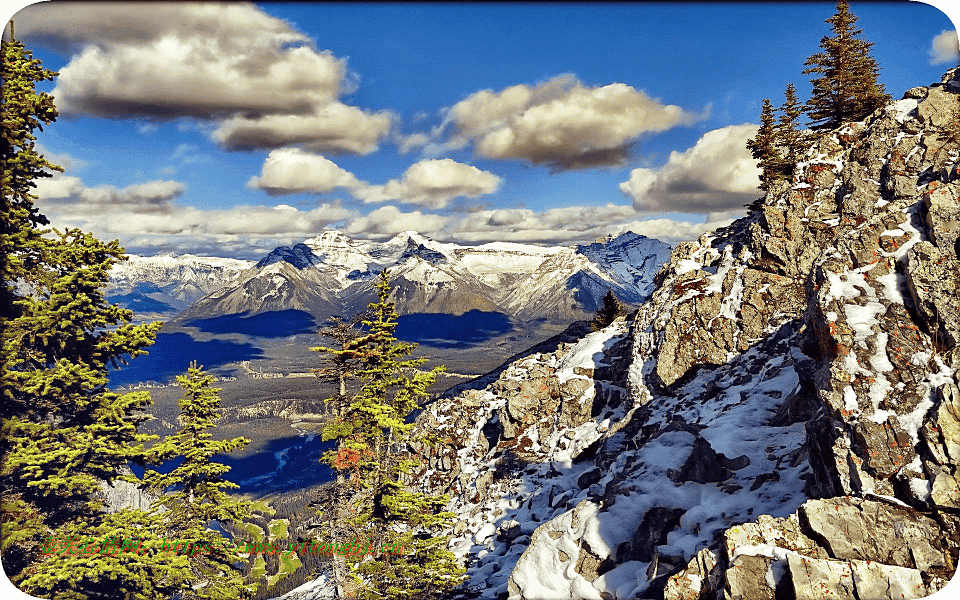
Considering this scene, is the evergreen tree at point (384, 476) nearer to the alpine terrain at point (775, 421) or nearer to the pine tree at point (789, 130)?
the alpine terrain at point (775, 421)

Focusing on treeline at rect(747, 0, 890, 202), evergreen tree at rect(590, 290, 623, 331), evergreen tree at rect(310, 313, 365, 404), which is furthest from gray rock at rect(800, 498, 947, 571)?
evergreen tree at rect(590, 290, 623, 331)

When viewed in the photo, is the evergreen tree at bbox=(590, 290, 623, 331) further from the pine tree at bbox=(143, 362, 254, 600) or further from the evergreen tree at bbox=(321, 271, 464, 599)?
the pine tree at bbox=(143, 362, 254, 600)

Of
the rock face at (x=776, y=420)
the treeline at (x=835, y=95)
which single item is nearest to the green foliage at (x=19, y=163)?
the rock face at (x=776, y=420)

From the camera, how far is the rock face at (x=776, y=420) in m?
11.9

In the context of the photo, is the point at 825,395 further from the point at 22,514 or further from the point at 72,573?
the point at 22,514

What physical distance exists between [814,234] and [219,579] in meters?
43.8

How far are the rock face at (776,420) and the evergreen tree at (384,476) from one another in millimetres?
5753

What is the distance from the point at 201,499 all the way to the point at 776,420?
2777cm

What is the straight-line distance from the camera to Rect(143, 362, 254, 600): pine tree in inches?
808

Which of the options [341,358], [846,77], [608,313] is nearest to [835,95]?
[846,77]

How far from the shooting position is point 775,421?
23.3 m

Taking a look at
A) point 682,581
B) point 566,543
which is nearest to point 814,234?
point 566,543

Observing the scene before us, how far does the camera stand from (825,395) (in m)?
14.0

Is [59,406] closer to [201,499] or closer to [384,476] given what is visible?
[201,499]
